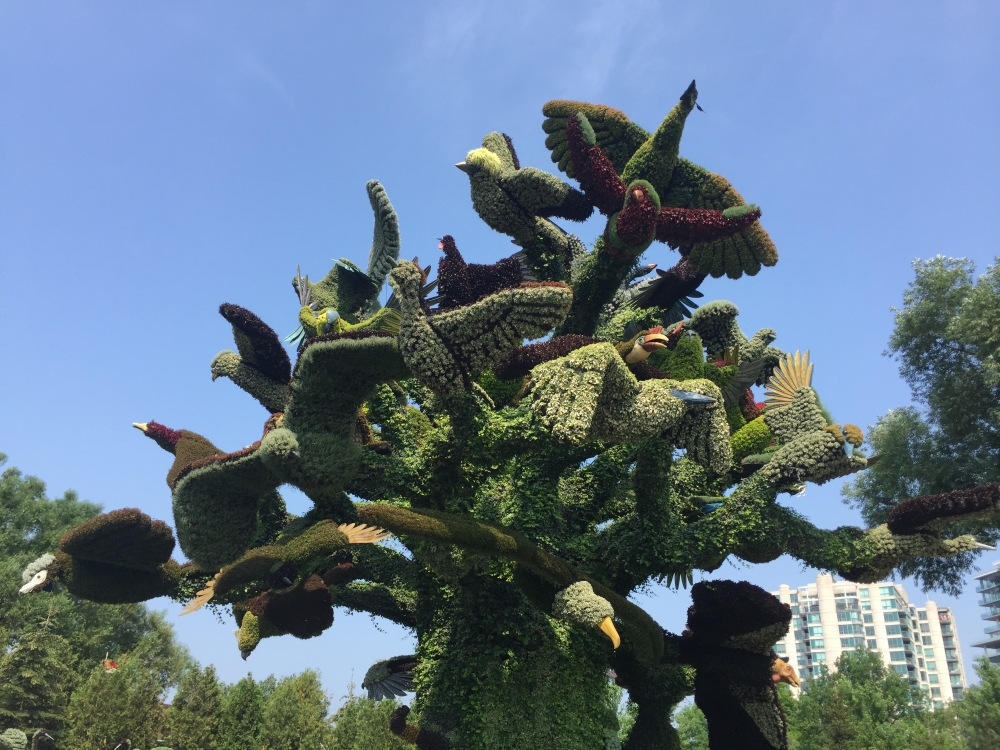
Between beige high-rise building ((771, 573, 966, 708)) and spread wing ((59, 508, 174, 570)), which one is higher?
beige high-rise building ((771, 573, 966, 708))

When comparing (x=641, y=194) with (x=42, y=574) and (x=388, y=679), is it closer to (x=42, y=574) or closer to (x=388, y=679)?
(x=388, y=679)

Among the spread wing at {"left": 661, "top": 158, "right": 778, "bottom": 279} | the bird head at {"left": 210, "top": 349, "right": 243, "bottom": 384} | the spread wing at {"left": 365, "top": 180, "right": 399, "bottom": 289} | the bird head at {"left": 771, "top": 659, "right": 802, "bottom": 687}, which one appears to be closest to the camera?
the bird head at {"left": 771, "top": 659, "right": 802, "bottom": 687}

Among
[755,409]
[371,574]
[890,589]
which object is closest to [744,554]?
[755,409]

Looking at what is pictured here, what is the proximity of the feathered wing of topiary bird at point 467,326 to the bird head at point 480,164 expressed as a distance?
6.00m

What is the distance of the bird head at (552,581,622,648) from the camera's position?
8.27m

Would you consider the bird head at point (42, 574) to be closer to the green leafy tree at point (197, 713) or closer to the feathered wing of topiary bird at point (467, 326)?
the green leafy tree at point (197, 713)

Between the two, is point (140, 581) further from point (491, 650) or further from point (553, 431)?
point (553, 431)

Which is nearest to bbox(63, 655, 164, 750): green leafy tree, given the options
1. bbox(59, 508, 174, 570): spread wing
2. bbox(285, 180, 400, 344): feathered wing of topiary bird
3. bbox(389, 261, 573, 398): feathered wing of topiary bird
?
bbox(59, 508, 174, 570): spread wing

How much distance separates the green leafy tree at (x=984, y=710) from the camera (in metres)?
17.4

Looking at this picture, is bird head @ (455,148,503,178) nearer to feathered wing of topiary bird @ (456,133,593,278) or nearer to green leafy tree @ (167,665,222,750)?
feathered wing of topiary bird @ (456,133,593,278)

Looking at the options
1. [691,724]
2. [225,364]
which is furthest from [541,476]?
[691,724]

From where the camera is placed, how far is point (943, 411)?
49.7 feet

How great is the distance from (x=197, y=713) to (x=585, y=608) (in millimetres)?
12682

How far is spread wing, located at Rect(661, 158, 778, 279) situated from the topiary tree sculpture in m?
0.04
